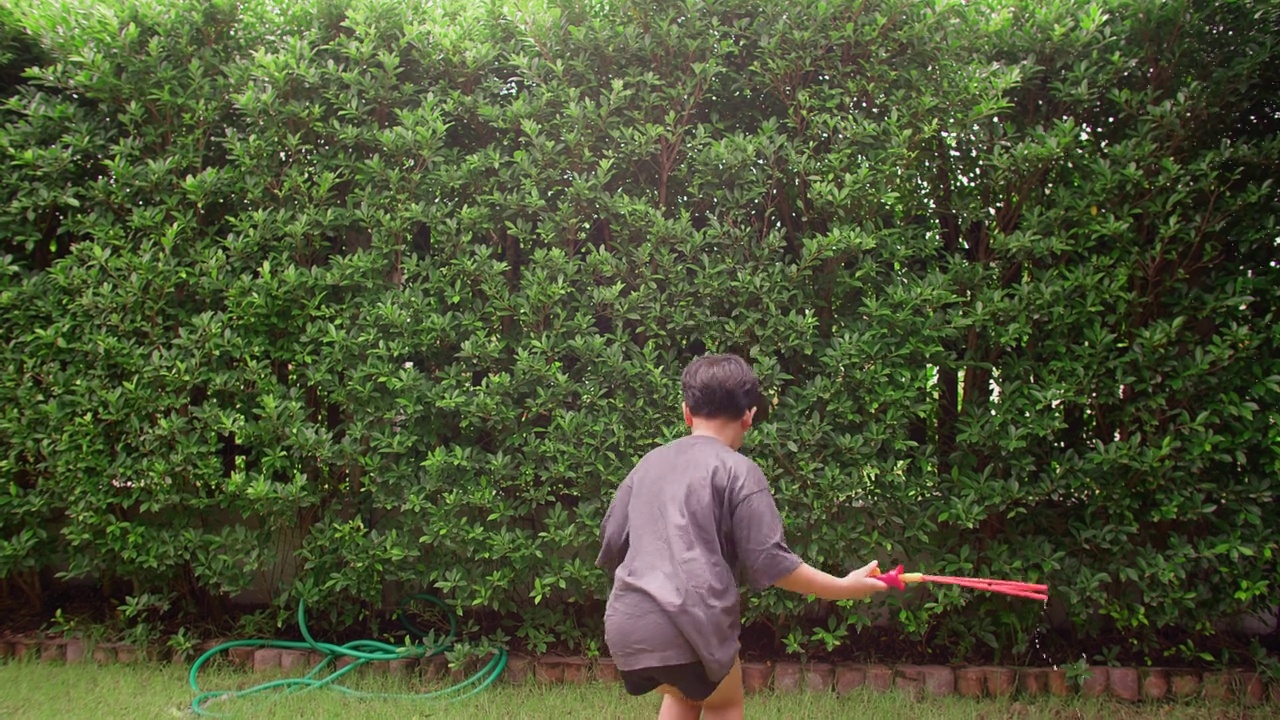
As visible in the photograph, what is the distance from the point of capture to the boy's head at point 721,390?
9.20ft

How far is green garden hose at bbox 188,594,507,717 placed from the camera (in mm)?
4051

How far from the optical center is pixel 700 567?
2615mm

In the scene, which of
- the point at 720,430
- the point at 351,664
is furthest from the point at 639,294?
the point at 351,664

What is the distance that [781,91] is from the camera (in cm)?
420

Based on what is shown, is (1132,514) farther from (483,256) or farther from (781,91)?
(483,256)

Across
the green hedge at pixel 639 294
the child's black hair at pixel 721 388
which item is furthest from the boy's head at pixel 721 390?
the green hedge at pixel 639 294

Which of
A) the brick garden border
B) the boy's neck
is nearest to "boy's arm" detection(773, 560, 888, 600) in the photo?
the boy's neck

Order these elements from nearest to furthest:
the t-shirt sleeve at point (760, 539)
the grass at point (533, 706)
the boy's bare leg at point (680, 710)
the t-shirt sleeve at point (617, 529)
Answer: the t-shirt sleeve at point (760, 539)
the boy's bare leg at point (680, 710)
the t-shirt sleeve at point (617, 529)
the grass at point (533, 706)

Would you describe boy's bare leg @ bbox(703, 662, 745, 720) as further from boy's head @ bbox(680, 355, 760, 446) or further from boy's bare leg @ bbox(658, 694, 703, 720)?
boy's head @ bbox(680, 355, 760, 446)

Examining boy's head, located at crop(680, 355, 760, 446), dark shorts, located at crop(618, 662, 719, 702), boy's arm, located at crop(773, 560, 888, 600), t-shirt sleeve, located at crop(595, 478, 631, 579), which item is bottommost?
dark shorts, located at crop(618, 662, 719, 702)

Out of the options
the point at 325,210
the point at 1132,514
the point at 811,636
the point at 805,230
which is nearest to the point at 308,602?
the point at 325,210

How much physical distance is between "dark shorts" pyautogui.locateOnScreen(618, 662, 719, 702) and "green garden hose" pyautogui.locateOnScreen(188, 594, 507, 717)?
1678 millimetres

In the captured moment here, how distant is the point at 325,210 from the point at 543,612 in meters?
2.35

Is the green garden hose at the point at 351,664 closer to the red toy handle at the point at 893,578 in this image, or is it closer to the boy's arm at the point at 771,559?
the boy's arm at the point at 771,559
